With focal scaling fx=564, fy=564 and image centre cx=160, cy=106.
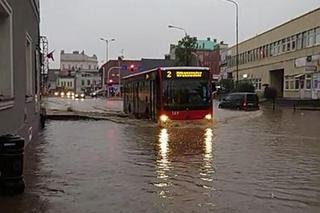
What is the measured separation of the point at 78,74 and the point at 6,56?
15013 cm

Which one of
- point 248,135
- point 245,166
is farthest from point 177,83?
point 245,166

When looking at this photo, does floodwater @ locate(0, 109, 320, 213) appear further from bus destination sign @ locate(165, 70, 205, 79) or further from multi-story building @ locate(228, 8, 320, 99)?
multi-story building @ locate(228, 8, 320, 99)

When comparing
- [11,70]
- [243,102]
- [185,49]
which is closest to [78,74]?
[185,49]

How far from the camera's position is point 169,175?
37.6 ft

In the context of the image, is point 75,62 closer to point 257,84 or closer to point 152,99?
point 257,84

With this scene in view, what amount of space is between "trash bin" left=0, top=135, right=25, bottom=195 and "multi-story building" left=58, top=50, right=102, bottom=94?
133 metres

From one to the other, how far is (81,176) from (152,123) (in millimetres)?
15720

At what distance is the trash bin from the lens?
9078 mm

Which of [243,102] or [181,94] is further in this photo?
[243,102]

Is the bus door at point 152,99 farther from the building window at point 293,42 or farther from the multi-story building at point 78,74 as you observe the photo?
the multi-story building at point 78,74

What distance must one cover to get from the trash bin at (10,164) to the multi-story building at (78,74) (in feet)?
437

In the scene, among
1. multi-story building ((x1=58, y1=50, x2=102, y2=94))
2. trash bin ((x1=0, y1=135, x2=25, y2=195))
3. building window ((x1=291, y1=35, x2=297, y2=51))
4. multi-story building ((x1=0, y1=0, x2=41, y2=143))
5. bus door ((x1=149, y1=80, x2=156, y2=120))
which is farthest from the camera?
multi-story building ((x1=58, y1=50, x2=102, y2=94))

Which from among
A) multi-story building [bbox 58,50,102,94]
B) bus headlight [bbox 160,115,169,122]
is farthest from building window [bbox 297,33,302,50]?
multi-story building [bbox 58,50,102,94]

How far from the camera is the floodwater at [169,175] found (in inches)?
337
